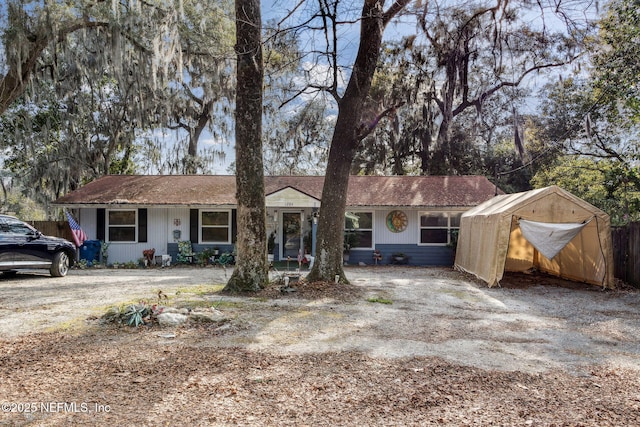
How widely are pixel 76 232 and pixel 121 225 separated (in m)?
1.67

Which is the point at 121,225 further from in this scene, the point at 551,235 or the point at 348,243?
the point at 551,235

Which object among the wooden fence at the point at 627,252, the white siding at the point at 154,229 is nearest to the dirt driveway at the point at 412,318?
the wooden fence at the point at 627,252

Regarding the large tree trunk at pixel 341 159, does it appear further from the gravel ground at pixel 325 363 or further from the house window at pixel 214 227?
the house window at pixel 214 227

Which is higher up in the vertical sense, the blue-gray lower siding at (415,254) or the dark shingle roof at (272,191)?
the dark shingle roof at (272,191)

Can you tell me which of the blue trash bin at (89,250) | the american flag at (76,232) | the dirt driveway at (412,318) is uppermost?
the american flag at (76,232)

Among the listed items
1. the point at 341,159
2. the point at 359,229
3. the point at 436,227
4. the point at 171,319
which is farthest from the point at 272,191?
the point at 171,319

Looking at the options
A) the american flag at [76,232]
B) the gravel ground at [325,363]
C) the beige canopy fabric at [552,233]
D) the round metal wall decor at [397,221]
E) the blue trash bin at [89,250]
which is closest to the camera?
the gravel ground at [325,363]

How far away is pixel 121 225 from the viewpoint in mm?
16578

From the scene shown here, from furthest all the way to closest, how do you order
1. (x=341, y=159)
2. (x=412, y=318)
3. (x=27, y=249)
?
(x=27, y=249), (x=341, y=159), (x=412, y=318)

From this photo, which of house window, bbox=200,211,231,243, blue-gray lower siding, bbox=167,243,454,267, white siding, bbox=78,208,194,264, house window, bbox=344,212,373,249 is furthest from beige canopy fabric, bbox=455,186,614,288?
white siding, bbox=78,208,194,264

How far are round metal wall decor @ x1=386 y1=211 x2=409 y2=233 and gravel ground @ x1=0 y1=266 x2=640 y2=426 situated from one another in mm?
8067

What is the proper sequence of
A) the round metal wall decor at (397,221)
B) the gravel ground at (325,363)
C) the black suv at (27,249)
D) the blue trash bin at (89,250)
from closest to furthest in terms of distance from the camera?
the gravel ground at (325,363) < the black suv at (27,249) < the blue trash bin at (89,250) < the round metal wall decor at (397,221)

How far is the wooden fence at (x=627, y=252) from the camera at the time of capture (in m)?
10.8

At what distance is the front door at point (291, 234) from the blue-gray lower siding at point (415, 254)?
90.1 inches
